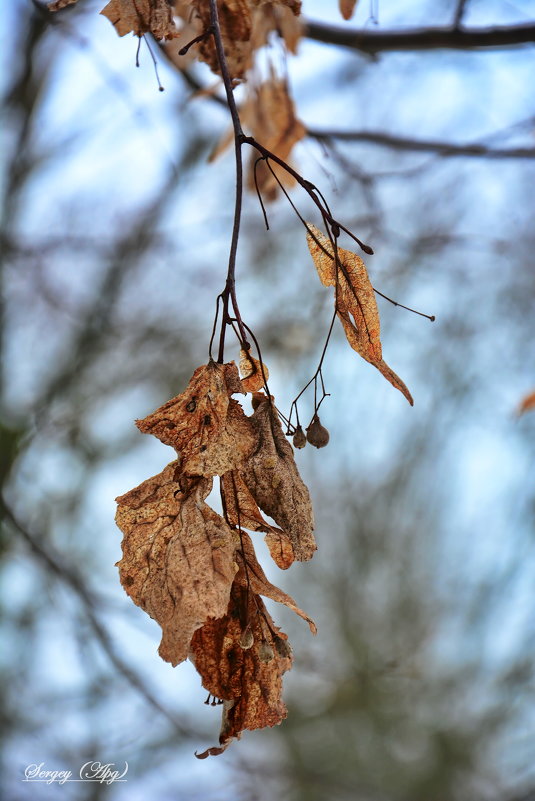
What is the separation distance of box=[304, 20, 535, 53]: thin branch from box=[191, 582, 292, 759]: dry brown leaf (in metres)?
0.94

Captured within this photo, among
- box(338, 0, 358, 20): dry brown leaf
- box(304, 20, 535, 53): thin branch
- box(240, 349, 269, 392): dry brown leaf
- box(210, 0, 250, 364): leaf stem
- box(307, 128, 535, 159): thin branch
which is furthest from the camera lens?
box(307, 128, 535, 159): thin branch

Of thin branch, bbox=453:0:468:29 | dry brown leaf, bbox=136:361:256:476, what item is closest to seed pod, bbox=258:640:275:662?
dry brown leaf, bbox=136:361:256:476

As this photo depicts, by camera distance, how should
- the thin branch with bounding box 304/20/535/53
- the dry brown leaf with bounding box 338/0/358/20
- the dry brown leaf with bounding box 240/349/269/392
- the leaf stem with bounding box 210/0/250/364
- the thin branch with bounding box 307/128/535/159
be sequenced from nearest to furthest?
the leaf stem with bounding box 210/0/250/364 < the dry brown leaf with bounding box 240/349/269/392 < the dry brown leaf with bounding box 338/0/358/20 < the thin branch with bounding box 304/20/535/53 < the thin branch with bounding box 307/128/535/159

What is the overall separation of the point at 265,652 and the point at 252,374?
0.22 meters

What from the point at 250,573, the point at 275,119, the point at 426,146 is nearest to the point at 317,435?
the point at 250,573

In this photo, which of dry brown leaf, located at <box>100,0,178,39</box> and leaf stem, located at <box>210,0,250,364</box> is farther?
dry brown leaf, located at <box>100,0,178,39</box>

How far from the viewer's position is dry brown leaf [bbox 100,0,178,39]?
2.19 ft

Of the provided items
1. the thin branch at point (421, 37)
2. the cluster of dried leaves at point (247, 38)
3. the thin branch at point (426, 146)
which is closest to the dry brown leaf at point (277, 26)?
the cluster of dried leaves at point (247, 38)

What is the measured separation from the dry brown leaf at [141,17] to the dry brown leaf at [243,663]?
1.66 ft

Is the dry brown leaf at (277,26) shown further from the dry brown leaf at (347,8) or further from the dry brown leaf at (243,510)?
the dry brown leaf at (243,510)

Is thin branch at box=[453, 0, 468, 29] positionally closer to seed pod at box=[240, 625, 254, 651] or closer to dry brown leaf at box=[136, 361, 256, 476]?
dry brown leaf at box=[136, 361, 256, 476]

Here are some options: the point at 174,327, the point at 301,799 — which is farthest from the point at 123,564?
the point at 301,799

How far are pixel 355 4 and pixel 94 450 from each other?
2259 millimetres

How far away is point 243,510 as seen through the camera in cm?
56
